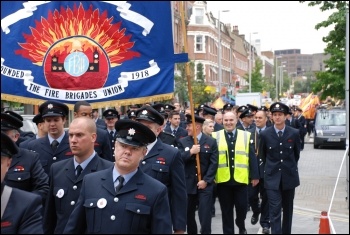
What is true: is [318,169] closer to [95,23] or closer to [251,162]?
[251,162]

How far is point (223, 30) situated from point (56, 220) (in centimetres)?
7645

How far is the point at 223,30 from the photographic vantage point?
81188mm

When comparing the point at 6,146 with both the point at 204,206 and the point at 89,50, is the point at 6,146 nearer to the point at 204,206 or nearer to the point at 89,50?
the point at 89,50

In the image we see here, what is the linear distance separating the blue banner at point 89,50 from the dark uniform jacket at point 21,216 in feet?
11.4

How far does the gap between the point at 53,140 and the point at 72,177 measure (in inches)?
54.4

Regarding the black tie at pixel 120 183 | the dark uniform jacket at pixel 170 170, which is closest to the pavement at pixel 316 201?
the dark uniform jacket at pixel 170 170

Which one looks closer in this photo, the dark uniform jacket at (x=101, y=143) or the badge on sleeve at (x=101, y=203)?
the badge on sleeve at (x=101, y=203)

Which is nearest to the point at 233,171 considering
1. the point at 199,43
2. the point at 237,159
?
the point at 237,159

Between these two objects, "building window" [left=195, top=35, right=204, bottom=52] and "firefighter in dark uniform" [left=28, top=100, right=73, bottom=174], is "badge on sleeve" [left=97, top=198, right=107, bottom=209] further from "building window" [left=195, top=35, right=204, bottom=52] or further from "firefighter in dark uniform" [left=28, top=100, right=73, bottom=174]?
"building window" [left=195, top=35, right=204, bottom=52]

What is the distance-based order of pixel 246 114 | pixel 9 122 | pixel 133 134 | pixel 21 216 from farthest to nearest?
1. pixel 246 114
2. pixel 9 122
3. pixel 133 134
4. pixel 21 216

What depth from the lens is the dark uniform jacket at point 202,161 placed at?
962cm

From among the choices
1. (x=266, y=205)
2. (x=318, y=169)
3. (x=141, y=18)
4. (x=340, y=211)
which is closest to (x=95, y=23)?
(x=141, y=18)

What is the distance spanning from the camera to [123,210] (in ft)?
15.3

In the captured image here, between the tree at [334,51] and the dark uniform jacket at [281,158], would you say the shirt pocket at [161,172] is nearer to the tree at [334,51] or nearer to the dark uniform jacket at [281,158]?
the dark uniform jacket at [281,158]
